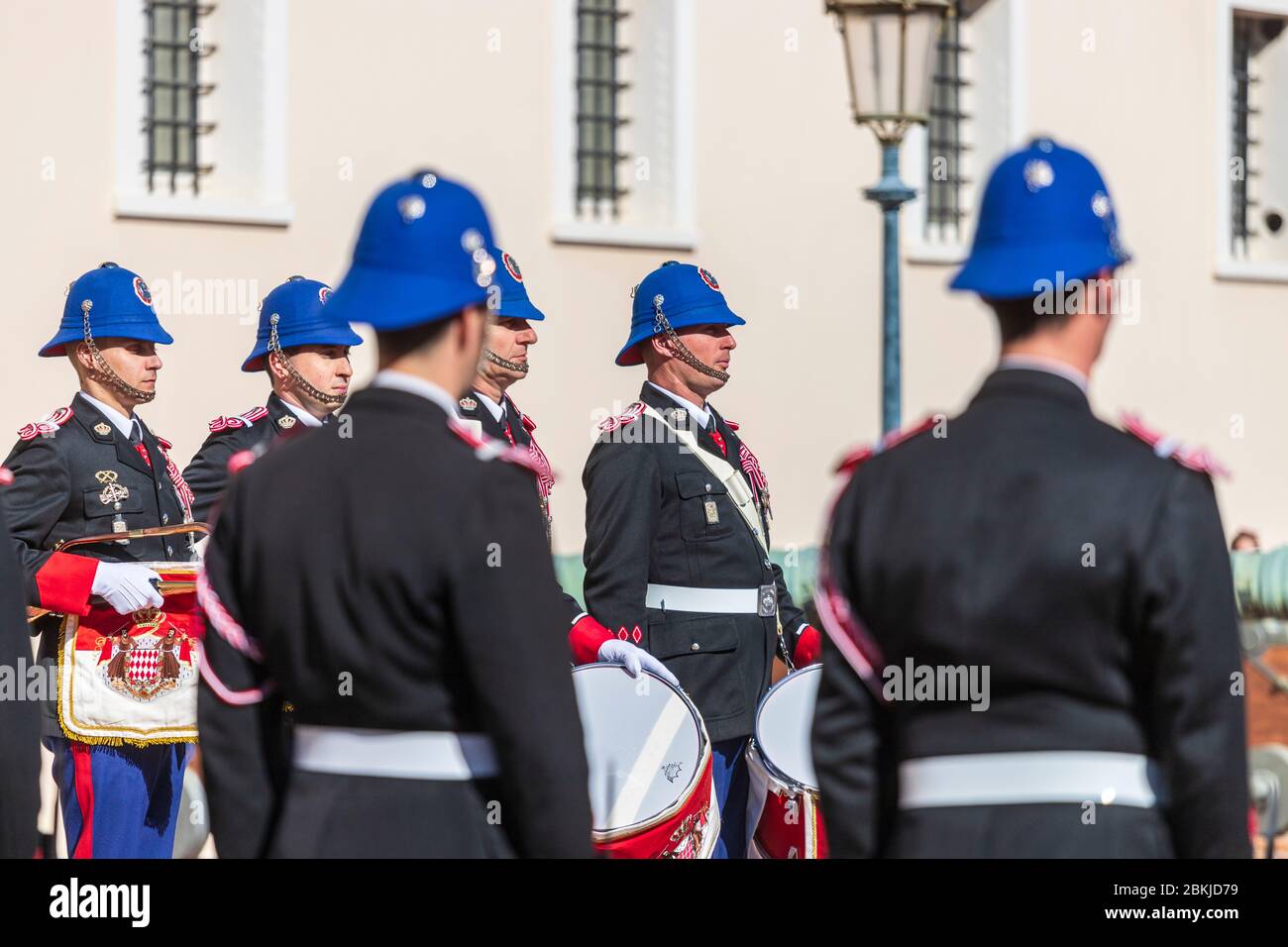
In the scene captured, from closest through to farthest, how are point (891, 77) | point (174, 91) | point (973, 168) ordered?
point (891, 77), point (174, 91), point (973, 168)

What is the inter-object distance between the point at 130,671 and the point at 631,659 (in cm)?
144

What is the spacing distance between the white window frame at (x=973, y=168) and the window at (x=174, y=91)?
5267 millimetres

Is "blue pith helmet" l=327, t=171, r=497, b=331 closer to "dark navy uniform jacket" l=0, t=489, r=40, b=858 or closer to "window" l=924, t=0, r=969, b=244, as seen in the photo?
"dark navy uniform jacket" l=0, t=489, r=40, b=858

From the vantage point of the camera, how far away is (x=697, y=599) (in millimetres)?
6078

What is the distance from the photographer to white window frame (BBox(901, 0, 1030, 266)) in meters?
16.4

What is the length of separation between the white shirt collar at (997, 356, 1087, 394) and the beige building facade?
10.3 meters

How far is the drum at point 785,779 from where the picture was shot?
17.5ft

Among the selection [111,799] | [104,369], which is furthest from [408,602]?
[104,369]

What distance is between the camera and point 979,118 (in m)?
17.5

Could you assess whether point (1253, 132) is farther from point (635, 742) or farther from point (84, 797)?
point (84, 797)

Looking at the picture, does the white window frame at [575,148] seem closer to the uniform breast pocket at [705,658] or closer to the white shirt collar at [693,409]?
the white shirt collar at [693,409]

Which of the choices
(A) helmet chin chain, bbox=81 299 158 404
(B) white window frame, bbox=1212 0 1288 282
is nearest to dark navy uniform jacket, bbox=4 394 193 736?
(A) helmet chin chain, bbox=81 299 158 404

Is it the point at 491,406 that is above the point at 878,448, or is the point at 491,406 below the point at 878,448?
above

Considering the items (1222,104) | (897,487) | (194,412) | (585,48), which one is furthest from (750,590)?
(1222,104)
